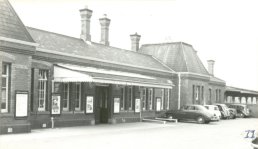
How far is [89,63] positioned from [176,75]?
13491 millimetres

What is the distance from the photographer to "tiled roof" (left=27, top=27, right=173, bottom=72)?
21750 millimetres

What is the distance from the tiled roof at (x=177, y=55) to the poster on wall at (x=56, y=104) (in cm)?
1748

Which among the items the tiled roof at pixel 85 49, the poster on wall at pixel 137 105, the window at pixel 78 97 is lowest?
the poster on wall at pixel 137 105

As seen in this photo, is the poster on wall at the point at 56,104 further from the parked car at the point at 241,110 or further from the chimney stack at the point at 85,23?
the parked car at the point at 241,110

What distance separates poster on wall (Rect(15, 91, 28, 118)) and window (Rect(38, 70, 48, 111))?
7.54 feet

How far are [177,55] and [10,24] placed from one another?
74.6 feet

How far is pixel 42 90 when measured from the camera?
19.8 metres

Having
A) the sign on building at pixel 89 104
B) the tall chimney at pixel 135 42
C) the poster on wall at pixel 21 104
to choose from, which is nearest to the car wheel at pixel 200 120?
the sign on building at pixel 89 104

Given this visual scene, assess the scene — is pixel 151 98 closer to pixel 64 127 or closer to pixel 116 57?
pixel 116 57

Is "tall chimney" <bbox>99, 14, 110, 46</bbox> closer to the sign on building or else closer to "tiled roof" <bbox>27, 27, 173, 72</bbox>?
"tiled roof" <bbox>27, 27, 173, 72</bbox>

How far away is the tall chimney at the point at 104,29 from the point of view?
2980cm

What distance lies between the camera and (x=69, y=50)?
22.9 metres

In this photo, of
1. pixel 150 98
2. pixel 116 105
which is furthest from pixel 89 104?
pixel 150 98

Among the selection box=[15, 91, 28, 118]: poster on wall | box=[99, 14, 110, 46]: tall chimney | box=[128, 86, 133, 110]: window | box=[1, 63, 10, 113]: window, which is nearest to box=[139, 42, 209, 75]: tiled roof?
box=[99, 14, 110, 46]: tall chimney
